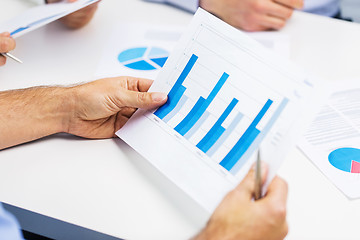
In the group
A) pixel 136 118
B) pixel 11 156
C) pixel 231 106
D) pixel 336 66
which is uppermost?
pixel 336 66

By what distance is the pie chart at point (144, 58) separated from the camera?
0.91 metres

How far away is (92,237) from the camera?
62 centimetres

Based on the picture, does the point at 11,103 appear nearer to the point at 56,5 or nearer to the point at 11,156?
the point at 11,156

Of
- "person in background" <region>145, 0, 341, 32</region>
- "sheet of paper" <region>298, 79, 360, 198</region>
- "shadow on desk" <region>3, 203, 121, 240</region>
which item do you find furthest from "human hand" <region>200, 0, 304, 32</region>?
"shadow on desk" <region>3, 203, 121, 240</region>

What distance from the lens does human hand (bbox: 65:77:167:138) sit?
729mm

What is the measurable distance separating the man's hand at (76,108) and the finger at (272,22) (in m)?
0.38

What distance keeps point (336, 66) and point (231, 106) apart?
37 centimetres

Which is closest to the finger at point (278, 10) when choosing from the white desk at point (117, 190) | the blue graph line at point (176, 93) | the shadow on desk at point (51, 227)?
the white desk at point (117, 190)

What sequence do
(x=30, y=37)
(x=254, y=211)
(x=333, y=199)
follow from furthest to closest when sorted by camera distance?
(x=30, y=37) < (x=333, y=199) < (x=254, y=211)

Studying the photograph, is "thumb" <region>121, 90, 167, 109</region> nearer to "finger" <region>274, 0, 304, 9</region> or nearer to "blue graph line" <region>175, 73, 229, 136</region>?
"blue graph line" <region>175, 73, 229, 136</region>

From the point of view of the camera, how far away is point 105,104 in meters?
0.74

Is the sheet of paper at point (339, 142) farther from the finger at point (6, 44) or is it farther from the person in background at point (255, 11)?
the finger at point (6, 44)

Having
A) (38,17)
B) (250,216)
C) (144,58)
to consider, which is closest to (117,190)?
(250,216)

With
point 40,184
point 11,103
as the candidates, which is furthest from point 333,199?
point 11,103
